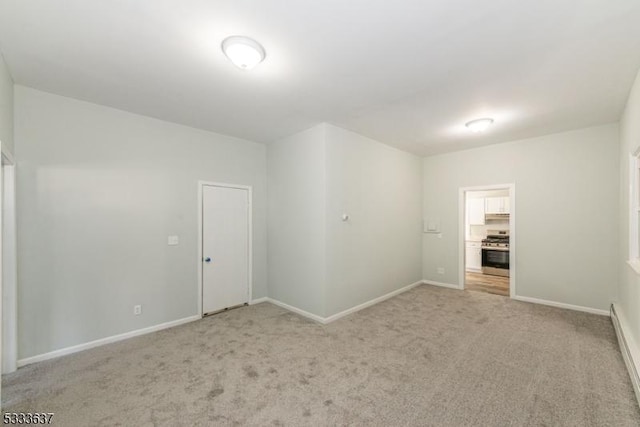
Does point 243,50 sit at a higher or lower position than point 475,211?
higher

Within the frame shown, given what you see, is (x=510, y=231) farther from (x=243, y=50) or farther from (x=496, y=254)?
(x=243, y=50)

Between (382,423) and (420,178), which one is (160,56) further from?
(420,178)

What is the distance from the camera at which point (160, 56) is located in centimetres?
228

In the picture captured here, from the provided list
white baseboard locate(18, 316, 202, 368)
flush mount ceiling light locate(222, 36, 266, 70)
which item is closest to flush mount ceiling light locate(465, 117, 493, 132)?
flush mount ceiling light locate(222, 36, 266, 70)

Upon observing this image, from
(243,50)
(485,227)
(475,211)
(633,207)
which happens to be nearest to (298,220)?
(243,50)

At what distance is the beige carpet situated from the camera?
Answer: 6.68 ft

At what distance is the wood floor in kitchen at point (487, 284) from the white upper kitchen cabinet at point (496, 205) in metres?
1.69

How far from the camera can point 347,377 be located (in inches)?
98.4

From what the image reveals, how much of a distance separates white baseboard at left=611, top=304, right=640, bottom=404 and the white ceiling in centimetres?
261

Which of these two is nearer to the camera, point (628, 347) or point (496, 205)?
point (628, 347)

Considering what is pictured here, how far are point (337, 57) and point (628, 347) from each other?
3.90m

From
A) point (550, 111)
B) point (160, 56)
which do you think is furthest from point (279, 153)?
point (550, 111)

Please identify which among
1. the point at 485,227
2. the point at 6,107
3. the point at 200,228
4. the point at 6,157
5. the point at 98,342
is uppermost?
the point at 6,107

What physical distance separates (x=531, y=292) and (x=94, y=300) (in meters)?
6.44
